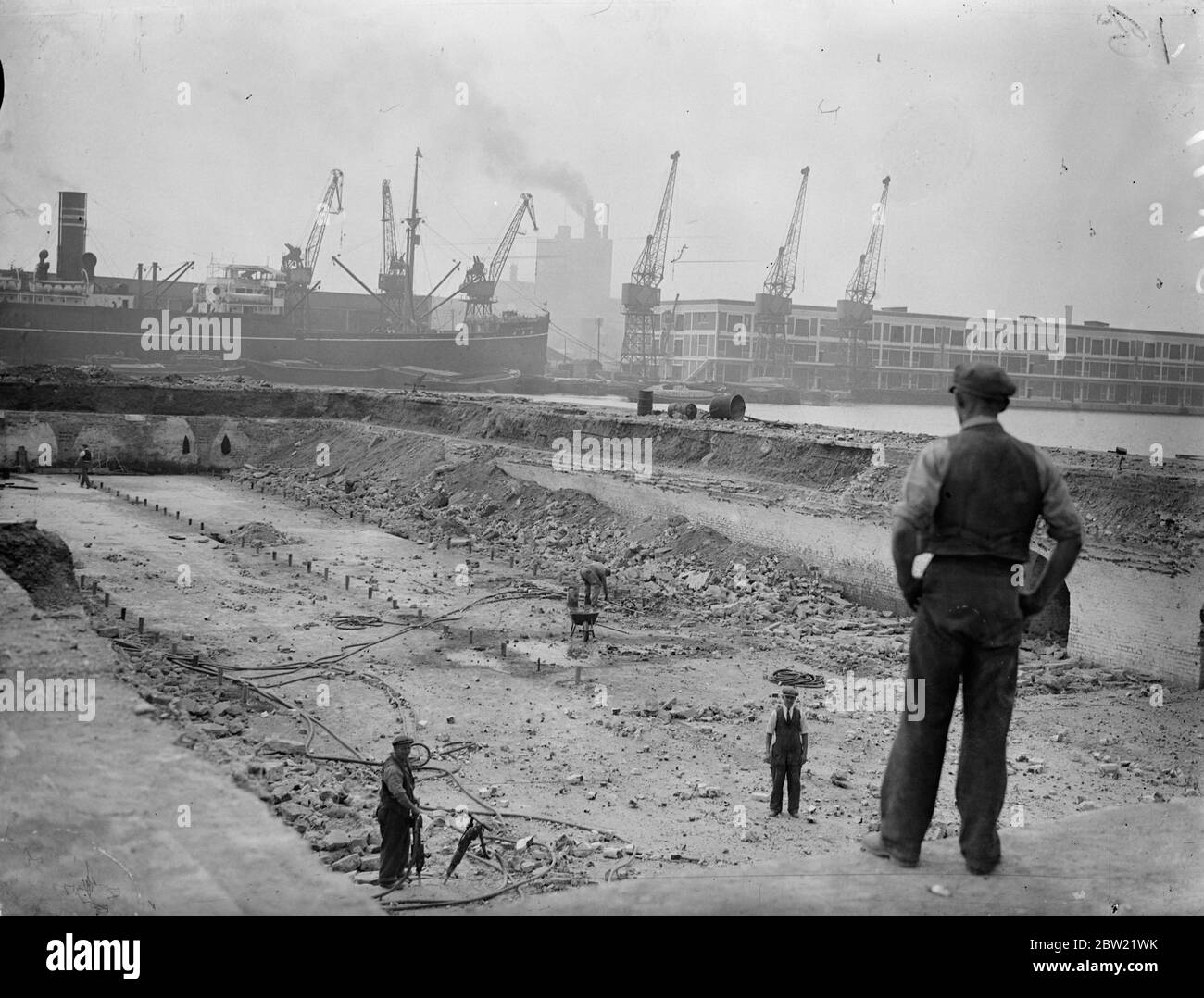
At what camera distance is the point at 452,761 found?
36.0 ft

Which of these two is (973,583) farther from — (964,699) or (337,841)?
(337,841)

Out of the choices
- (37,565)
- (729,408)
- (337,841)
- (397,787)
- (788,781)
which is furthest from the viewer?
(729,408)

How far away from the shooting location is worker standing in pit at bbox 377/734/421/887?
23.3 ft

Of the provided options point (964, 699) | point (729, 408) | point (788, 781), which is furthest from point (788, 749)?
point (729, 408)

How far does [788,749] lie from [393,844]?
374 cm

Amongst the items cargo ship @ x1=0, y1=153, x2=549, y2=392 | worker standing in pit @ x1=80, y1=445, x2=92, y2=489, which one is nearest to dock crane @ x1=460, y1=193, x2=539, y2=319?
cargo ship @ x1=0, y1=153, x2=549, y2=392

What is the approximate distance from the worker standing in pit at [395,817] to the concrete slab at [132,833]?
31.6 inches

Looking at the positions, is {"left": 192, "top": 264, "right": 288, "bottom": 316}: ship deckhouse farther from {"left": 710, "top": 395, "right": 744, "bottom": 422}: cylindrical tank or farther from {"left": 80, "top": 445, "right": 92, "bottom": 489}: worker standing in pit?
{"left": 710, "top": 395, "right": 744, "bottom": 422}: cylindrical tank

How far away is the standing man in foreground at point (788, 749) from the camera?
9.41m

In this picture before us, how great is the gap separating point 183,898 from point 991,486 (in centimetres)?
410

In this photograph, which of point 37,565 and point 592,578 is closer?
point 37,565

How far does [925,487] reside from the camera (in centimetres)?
461

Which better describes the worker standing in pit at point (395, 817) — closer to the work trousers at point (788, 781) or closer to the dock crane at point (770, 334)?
the work trousers at point (788, 781)
